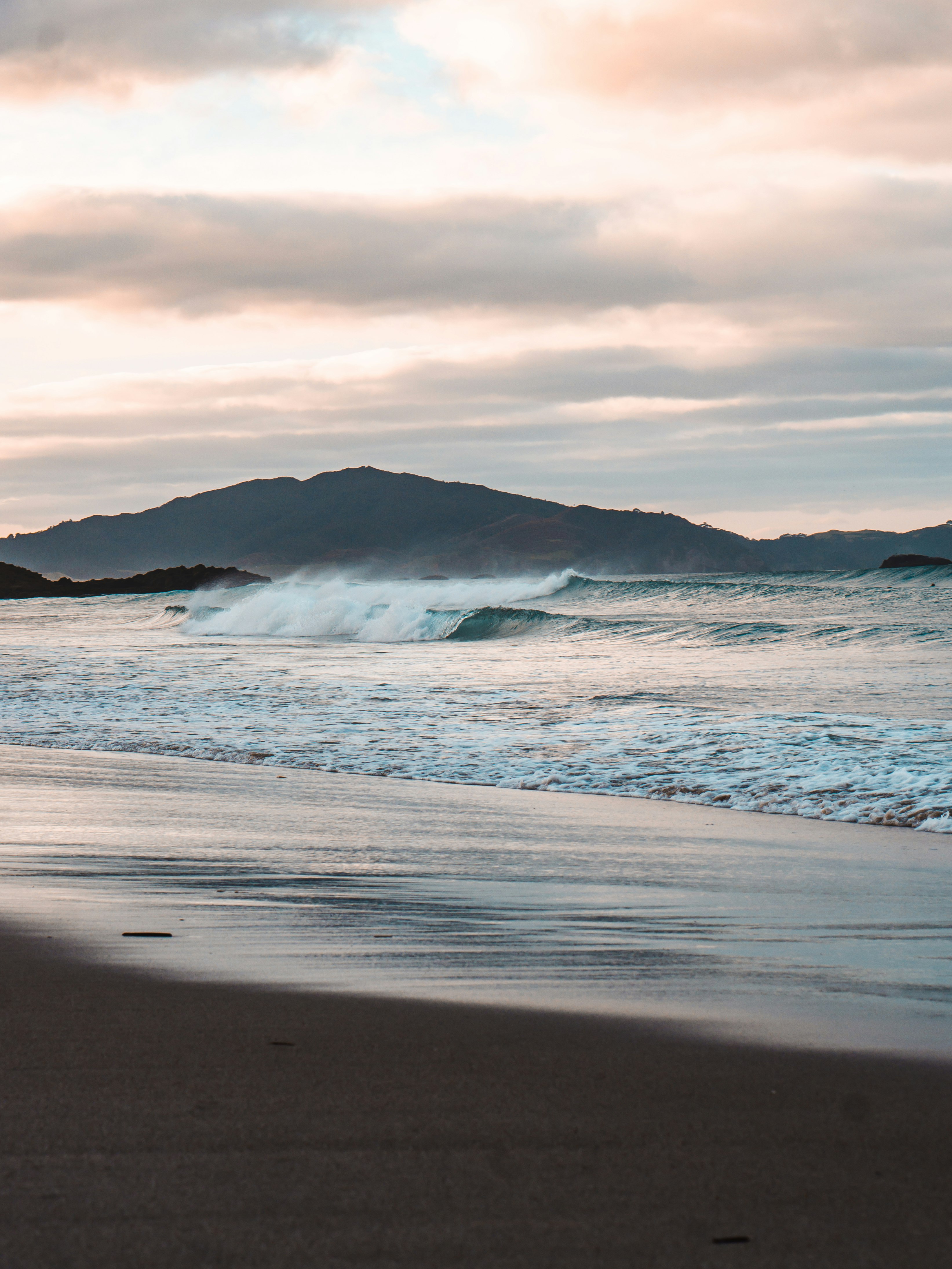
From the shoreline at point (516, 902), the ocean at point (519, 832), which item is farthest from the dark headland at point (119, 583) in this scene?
the shoreline at point (516, 902)

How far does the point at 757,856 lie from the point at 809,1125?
3510mm

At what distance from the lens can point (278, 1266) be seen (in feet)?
5.14

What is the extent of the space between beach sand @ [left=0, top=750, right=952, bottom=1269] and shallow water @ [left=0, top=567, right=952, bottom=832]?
15.6ft

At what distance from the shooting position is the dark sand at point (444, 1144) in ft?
5.39

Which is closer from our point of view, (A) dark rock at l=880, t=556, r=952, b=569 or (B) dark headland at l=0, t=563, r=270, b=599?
(A) dark rock at l=880, t=556, r=952, b=569

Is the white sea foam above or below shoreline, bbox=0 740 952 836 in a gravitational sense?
above

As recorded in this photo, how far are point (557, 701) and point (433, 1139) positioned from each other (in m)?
11.1

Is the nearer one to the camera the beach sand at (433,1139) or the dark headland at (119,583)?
the beach sand at (433,1139)

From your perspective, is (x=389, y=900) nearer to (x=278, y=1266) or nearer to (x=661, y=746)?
(x=278, y=1266)

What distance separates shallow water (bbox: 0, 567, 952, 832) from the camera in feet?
27.3

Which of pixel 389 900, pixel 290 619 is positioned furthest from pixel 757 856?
pixel 290 619

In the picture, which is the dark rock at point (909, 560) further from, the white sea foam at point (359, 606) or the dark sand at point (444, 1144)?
the dark sand at point (444, 1144)

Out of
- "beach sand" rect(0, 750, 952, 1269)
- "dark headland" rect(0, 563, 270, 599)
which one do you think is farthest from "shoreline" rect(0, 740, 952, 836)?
"dark headland" rect(0, 563, 270, 599)

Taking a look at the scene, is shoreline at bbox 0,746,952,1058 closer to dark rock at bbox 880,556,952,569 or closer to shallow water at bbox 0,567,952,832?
shallow water at bbox 0,567,952,832
